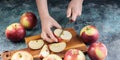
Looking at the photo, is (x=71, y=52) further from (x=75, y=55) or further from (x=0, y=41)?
(x=0, y=41)

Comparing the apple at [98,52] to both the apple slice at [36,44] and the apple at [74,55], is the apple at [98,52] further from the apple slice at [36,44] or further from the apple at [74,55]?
the apple slice at [36,44]

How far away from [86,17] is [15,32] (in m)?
0.35

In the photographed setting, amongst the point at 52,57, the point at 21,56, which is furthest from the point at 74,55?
the point at 21,56

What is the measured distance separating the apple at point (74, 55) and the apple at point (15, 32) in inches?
8.8

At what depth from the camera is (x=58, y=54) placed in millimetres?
1030

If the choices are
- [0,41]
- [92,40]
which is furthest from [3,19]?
[92,40]

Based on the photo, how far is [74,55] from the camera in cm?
96

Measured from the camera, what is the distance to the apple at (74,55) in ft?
3.16

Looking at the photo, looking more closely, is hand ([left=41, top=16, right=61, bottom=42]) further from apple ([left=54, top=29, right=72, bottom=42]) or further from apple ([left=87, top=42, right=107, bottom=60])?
apple ([left=87, top=42, right=107, bottom=60])

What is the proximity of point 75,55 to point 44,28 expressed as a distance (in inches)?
6.9

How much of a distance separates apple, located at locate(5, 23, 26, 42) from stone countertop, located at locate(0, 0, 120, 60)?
0.08 ft

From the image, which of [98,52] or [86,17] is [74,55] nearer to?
[98,52]

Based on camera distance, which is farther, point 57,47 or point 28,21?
point 28,21

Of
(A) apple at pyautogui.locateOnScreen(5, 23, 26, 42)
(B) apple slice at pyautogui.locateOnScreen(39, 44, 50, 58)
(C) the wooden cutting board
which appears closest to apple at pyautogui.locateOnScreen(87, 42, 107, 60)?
(C) the wooden cutting board
